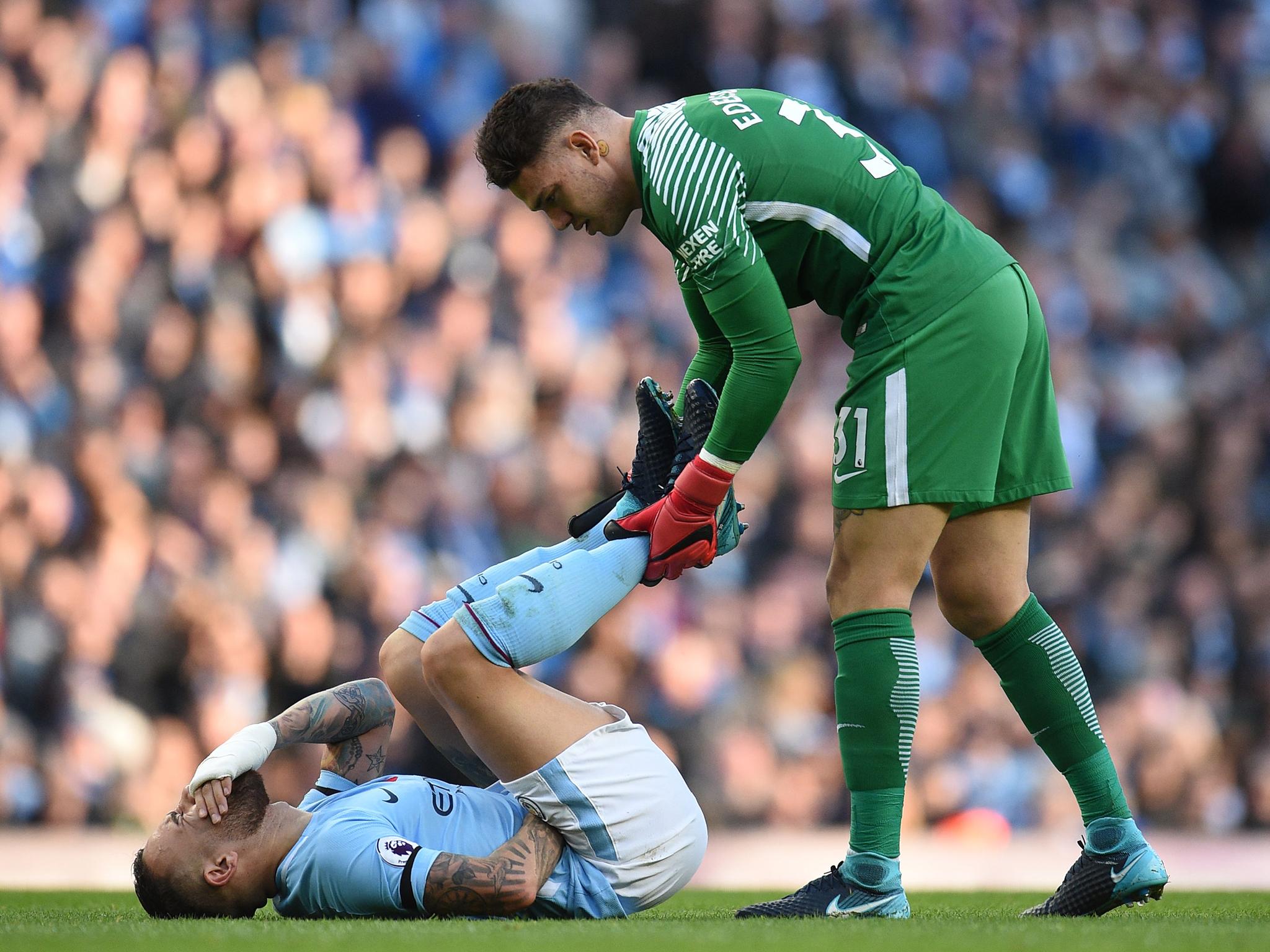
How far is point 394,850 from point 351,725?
1.54 ft

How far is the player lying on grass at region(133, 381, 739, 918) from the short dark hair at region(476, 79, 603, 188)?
83 cm

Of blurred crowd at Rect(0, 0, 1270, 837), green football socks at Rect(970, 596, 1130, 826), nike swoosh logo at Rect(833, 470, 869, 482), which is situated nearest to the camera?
nike swoosh logo at Rect(833, 470, 869, 482)

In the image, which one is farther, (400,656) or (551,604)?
(400,656)

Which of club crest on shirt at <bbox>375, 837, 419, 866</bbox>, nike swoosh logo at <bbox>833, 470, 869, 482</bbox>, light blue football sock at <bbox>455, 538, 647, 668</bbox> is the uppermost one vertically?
nike swoosh logo at <bbox>833, 470, 869, 482</bbox>

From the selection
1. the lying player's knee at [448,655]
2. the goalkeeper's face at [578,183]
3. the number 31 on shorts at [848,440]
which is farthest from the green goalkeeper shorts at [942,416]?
the lying player's knee at [448,655]

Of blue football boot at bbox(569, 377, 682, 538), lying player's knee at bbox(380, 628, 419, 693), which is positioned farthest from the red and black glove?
lying player's knee at bbox(380, 628, 419, 693)

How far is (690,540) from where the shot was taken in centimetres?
307

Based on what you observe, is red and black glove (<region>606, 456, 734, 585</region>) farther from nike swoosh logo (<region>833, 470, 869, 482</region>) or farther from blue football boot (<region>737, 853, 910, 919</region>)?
blue football boot (<region>737, 853, 910, 919</region>)

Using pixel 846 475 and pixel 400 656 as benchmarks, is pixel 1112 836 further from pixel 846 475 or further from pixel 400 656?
pixel 400 656

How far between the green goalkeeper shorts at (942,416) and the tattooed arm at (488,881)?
0.95 m

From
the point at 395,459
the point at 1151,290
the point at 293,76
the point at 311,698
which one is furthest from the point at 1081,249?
the point at 311,698

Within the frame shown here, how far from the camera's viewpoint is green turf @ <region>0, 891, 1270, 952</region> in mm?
2338

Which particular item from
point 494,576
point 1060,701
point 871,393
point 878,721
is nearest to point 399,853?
point 494,576

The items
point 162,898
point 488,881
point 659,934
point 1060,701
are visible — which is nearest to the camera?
point 659,934
